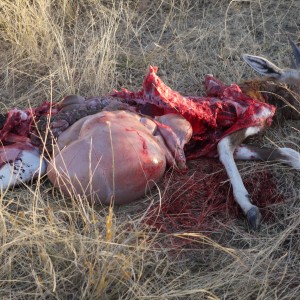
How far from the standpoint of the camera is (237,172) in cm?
386

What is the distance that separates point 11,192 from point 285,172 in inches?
71.1

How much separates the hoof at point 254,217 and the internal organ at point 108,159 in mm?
594

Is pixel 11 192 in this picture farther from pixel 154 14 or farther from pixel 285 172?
pixel 154 14

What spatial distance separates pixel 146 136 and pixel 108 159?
0.36m

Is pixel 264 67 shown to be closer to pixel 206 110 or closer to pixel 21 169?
pixel 206 110

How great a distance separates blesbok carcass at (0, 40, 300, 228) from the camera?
3400mm

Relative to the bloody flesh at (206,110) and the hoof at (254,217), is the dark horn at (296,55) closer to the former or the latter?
the bloody flesh at (206,110)

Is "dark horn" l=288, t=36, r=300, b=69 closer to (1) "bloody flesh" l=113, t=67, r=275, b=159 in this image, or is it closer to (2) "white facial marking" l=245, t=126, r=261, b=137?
(1) "bloody flesh" l=113, t=67, r=275, b=159

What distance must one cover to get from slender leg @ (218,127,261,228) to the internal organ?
460 millimetres

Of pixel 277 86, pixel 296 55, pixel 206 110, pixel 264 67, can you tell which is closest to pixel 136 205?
pixel 206 110

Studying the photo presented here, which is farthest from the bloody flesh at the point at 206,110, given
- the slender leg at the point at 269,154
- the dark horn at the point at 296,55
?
the dark horn at the point at 296,55

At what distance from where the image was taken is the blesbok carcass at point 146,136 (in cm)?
340

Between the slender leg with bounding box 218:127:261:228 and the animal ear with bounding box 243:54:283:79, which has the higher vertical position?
the animal ear with bounding box 243:54:283:79

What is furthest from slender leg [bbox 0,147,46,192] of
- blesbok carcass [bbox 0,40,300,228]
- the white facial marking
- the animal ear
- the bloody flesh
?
the animal ear
